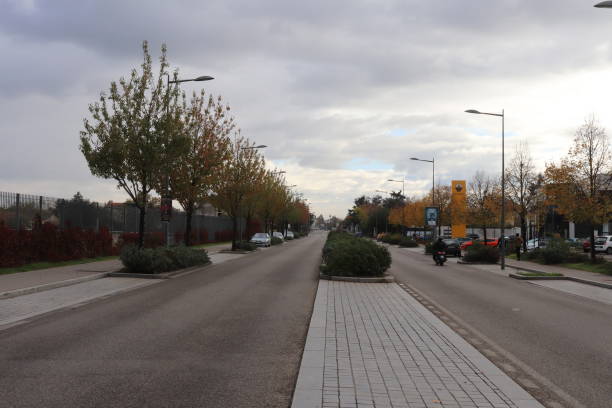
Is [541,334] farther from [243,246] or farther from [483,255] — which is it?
[243,246]

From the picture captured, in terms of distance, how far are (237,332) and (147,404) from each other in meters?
3.79

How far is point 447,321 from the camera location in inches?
419

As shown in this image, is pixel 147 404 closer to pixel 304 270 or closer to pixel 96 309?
pixel 96 309

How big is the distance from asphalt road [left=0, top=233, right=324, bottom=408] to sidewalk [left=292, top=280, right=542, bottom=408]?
0.31 m

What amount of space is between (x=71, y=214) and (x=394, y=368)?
20995 mm

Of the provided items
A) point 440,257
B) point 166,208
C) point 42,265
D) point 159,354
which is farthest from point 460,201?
point 159,354

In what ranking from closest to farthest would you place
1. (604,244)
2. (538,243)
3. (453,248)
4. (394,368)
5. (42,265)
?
1. (394,368)
2. (42,265)
3. (538,243)
4. (453,248)
5. (604,244)

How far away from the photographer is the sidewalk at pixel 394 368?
211 inches

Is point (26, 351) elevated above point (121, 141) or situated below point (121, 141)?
below

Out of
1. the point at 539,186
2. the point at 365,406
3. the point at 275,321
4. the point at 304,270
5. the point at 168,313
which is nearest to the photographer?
the point at 365,406

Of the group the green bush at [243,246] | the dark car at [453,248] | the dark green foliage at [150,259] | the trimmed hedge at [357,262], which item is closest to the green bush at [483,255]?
the dark car at [453,248]

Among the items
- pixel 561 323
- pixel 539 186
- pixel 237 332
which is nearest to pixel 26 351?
pixel 237 332

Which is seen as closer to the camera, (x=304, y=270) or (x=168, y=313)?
(x=168, y=313)

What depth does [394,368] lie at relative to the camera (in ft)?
21.6
